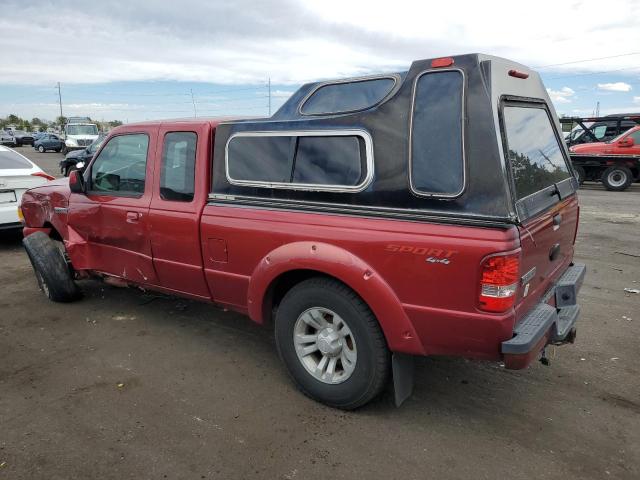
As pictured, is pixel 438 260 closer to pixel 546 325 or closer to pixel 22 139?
pixel 546 325

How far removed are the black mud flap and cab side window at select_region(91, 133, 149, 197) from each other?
2.53 meters

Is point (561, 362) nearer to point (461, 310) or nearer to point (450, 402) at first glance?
point (450, 402)

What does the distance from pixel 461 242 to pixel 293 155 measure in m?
1.27

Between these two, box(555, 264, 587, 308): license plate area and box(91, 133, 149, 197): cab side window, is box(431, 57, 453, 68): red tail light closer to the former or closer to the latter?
box(555, 264, 587, 308): license plate area

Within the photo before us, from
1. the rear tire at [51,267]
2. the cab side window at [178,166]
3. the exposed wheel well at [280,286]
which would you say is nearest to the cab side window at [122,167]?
the cab side window at [178,166]

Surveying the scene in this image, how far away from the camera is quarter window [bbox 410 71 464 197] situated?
2.59 m

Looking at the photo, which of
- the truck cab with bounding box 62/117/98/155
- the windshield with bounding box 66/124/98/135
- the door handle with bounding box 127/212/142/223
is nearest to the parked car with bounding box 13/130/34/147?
the truck cab with bounding box 62/117/98/155

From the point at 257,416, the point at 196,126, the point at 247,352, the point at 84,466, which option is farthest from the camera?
the point at 247,352

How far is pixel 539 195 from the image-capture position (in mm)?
2984

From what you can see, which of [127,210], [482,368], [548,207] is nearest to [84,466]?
[127,210]

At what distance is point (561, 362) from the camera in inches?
150

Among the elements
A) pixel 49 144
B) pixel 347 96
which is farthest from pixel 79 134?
pixel 347 96

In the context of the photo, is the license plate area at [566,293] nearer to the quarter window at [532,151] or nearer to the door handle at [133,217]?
the quarter window at [532,151]

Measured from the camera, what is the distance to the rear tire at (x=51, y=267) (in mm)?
4883
